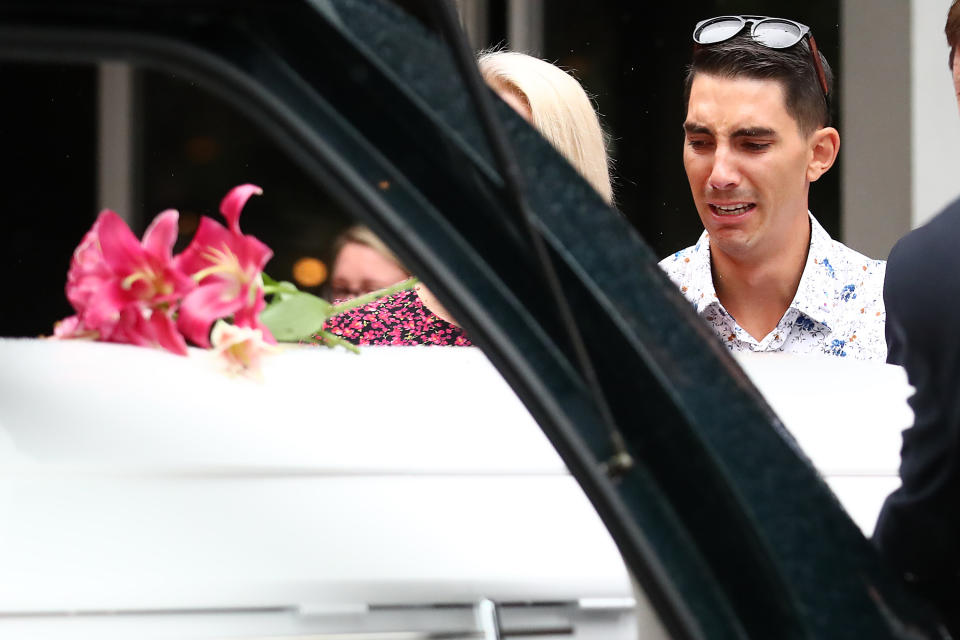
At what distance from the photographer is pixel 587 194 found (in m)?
0.75

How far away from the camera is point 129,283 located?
1091 millimetres

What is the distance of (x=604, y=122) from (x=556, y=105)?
2.61 m

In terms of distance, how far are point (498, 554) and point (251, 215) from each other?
437 centimetres

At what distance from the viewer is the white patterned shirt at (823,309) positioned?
2.22 metres

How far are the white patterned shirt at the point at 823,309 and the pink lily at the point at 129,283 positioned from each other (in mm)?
1239

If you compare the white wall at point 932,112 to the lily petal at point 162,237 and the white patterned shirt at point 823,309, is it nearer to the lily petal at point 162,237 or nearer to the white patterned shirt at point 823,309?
the white patterned shirt at point 823,309

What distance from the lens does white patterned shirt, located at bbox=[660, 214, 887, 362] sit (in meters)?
2.22

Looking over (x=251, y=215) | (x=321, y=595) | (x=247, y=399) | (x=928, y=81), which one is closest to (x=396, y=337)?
(x=247, y=399)

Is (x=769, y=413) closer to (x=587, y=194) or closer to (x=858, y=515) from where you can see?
(x=587, y=194)

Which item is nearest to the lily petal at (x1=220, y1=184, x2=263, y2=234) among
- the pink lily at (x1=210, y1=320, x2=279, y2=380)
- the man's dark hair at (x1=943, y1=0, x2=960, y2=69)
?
the pink lily at (x1=210, y1=320, x2=279, y2=380)

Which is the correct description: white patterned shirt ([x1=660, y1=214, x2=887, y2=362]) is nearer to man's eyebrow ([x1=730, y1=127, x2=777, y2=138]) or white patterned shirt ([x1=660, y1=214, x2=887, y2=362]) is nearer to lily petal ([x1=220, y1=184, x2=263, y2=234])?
man's eyebrow ([x1=730, y1=127, x2=777, y2=138])

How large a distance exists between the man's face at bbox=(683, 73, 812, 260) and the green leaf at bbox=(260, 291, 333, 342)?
53.2 inches

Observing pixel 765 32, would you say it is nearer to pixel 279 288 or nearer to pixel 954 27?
pixel 954 27

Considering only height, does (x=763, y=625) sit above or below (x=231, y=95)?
below
